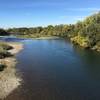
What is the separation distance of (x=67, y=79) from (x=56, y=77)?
7.31ft

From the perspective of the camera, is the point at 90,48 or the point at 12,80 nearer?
the point at 12,80

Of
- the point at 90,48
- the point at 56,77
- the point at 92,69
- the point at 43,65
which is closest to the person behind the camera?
the point at 56,77

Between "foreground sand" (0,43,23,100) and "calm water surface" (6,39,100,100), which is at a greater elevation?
"foreground sand" (0,43,23,100)

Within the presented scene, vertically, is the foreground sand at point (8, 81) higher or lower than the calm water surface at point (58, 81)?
higher

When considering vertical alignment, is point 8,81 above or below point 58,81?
above

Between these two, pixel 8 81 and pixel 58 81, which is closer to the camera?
pixel 8 81

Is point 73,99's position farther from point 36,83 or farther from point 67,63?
point 67,63

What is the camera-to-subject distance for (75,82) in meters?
36.1

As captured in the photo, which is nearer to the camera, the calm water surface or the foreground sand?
the calm water surface

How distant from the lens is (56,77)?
3922 cm

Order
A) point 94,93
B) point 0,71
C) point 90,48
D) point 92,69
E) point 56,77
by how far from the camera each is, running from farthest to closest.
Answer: point 90,48 → point 92,69 → point 0,71 → point 56,77 → point 94,93

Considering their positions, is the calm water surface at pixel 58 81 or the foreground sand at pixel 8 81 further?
the foreground sand at pixel 8 81

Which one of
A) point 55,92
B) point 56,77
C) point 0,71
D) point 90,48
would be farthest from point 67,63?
point 90,48

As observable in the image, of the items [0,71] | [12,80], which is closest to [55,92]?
[12,80]
